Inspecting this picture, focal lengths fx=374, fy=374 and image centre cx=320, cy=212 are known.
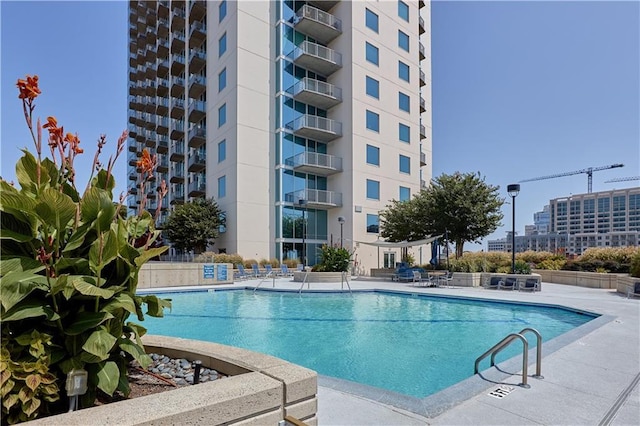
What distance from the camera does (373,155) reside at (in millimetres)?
27828

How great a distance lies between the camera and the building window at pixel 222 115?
26.5 meters

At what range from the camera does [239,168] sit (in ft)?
80.6

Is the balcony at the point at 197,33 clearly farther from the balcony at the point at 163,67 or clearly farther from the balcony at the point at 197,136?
the balcony at the point at 163,67

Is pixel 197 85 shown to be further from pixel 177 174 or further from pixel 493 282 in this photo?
pixel 493 282

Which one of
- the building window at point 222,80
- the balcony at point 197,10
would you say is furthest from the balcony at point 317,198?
the balcony at point 197,10

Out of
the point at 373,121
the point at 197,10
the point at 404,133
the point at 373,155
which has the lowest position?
→ the point at 373,155

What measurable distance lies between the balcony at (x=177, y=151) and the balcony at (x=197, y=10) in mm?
11004

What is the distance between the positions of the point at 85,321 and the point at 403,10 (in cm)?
3509

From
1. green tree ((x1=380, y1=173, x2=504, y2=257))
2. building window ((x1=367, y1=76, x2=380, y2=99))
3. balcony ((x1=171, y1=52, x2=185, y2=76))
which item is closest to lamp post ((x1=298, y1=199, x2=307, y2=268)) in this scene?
green tree ((x1=380, y1=173, x2=504, y2=257))

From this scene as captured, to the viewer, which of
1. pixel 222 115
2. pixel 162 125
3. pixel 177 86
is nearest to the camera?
pixel 222 115

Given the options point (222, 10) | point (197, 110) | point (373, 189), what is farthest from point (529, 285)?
point (222, 10)

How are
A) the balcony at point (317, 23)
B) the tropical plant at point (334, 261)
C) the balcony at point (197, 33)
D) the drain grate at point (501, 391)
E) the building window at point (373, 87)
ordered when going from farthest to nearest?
the balcony at point (197, 33), the building window at point (373, 87), the balcony at point (317, 23), the tropical plant at point (334, 261), the drain grate at point (501, 391)

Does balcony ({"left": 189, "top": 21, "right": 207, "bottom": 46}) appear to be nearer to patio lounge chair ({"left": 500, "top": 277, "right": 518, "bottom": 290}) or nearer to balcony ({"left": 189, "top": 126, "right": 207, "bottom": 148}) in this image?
balcony ({"left": 189, "top": 126, "right": 207, "bottom": 148})

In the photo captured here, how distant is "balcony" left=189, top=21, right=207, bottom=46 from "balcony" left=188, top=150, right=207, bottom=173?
9.56m
